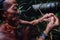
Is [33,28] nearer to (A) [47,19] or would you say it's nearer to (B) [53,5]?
(A) [47,19]

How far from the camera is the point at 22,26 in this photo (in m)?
1.15

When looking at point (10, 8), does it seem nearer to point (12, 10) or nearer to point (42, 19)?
point (12, 10)

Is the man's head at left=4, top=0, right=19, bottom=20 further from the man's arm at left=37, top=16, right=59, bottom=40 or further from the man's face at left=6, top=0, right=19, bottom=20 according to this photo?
the man's arm at left=37, top=16, right=59, bottom=40

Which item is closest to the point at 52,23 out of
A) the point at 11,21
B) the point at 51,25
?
the point at 51,25

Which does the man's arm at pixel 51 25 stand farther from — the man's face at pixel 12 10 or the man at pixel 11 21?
the man's face at pixel 12 10

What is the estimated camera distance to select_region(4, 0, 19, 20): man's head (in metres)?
1.08

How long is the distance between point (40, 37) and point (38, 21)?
3.5 inches

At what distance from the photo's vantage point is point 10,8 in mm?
1084

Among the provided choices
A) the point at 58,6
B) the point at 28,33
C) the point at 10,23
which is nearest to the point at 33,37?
the point at 28,33

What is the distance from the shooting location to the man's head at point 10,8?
1.08m

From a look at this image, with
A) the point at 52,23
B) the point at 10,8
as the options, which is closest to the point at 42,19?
the point at 52,23

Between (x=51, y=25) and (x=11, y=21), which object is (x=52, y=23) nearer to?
(x=51, y=25)

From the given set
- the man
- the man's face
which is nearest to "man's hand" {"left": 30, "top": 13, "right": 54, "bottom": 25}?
the man

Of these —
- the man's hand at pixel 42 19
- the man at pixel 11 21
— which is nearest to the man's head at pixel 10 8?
the man at pixel 11 21
